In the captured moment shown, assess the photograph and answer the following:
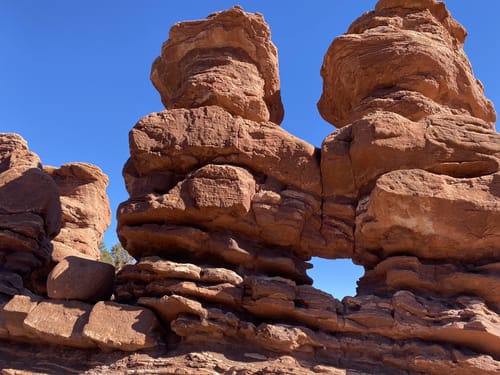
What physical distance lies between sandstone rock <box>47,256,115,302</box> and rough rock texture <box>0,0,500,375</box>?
0.20 feet

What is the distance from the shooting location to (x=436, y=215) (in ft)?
29.0

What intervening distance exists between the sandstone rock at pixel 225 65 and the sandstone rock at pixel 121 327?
5.21 meters

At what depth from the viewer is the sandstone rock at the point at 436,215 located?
8.75 meters

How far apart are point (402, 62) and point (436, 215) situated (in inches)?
184

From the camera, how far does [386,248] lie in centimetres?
919

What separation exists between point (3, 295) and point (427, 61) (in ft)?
38.3

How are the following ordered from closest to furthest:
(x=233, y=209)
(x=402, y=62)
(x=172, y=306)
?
(x=172, y=306)
(x=233, y=209)
(x=402, y=62)

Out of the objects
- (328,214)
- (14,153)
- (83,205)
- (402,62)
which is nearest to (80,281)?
(328,214)

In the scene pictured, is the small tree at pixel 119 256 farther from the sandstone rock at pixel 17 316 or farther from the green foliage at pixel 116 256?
the sandstone rock at pixel 17 316

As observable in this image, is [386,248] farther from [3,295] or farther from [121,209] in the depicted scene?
[3,295]

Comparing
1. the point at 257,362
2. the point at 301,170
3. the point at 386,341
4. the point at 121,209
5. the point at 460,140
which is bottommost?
the point at 257,362

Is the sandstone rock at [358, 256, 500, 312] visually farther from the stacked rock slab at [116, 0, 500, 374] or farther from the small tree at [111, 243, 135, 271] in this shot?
the small tree at [111, 243, 135, 271]

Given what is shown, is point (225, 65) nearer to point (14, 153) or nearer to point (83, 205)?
point (14, 153)

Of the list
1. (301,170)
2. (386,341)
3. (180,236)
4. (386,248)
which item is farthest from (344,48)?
(386,341)
